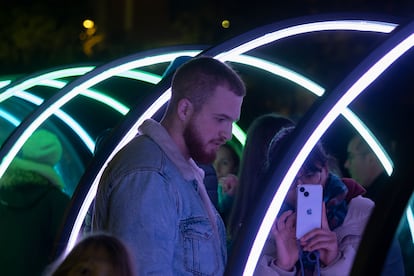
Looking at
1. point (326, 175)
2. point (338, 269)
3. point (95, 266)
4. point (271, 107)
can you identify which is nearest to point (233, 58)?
point (326, 175)

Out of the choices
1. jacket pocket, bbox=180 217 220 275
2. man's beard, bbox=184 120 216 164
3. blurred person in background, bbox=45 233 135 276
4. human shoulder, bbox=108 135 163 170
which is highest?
man's beard, bbox=184 120 216 164

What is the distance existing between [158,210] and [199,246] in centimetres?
33

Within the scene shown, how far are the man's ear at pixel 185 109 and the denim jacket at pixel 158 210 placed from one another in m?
0.13

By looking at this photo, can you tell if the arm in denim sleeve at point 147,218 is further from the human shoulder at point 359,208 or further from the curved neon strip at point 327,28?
the curved neon strip at point 327,28

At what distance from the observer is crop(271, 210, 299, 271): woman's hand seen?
528 cm

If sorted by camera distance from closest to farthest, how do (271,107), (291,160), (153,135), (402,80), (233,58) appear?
(291,160) → (153,135) → (233,58) → (402,80) → (271,107)

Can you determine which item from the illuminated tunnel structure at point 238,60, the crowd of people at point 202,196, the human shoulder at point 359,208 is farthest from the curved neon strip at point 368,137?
the human shoulder at point 359,208

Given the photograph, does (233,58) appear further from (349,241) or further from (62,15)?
(62,15)

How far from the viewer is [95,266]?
12.6 feet

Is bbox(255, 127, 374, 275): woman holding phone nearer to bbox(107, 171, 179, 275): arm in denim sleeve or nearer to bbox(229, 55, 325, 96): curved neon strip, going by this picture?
bbox(107, 171, 179, 275): arm in denim sleeve

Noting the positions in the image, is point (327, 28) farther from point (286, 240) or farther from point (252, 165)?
point (286, 240)

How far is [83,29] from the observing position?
28.6 metres

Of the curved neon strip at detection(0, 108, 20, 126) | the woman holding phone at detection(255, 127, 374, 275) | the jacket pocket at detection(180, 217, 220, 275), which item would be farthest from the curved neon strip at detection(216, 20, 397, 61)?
the curved neon strip at detection(0, 108, 20, 126)

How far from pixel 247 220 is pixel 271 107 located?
50.7ft
